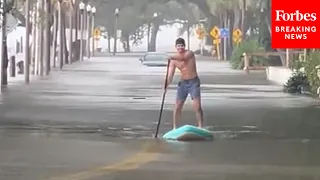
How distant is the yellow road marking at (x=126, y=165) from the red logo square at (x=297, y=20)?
15.3 metres

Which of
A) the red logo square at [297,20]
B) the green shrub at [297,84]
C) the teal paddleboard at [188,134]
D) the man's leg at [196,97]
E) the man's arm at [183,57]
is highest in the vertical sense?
the red logo square at [297,20]

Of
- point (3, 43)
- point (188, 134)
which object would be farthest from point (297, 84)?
point (188, 134)

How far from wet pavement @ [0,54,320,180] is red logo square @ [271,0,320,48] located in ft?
6.58

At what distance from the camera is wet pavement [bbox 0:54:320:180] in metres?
13.7

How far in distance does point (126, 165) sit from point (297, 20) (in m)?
18.0

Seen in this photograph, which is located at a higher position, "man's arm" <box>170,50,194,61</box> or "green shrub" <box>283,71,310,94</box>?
"man's arm" <box>170,50,194,61</box>

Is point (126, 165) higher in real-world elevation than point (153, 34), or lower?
lower

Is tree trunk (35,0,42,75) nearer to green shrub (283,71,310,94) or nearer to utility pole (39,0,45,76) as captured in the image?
utility pole (39,0,45,76)

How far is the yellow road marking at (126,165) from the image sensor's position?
511 inches

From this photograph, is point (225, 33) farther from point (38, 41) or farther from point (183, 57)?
point (183, 57)

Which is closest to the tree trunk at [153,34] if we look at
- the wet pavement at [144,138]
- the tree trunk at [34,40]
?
the tree trunk at [34,40]

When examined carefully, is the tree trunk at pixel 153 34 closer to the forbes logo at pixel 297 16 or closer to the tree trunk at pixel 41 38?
the tree trunk at pixel 41 38

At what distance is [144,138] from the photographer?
60.7 feet

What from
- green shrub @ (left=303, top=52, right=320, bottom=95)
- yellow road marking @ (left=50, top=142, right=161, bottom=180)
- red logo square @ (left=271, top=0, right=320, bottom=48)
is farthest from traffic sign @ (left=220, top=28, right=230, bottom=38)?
yellow road marking @ (left=50, top=142, right=161, bottom=180)
